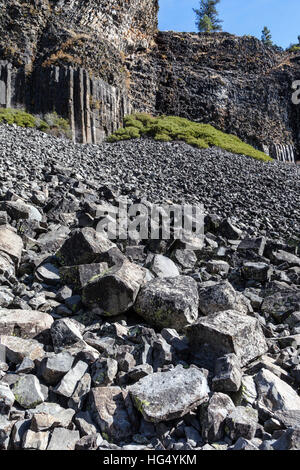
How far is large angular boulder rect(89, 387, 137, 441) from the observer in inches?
86.5

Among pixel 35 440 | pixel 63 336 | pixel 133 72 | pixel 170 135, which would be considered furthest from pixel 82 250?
pixel 133 72

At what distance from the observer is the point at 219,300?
3758mm

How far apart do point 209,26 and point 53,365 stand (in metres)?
63.3

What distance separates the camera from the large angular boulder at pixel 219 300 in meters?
3.75

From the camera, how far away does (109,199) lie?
8266mm

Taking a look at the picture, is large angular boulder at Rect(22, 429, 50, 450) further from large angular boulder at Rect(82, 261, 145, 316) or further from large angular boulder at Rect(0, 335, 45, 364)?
large angular boulder at Rect(82, 261, 145, 316)

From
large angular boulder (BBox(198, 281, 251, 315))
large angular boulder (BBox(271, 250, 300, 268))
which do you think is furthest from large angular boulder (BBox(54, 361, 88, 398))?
large angular boulder (BBox(271, 250, 300, 268))

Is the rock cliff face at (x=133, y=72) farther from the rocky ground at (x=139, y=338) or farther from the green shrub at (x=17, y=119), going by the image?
the rocky ground at (x=139, y=338)

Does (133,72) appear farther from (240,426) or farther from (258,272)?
(240,426)

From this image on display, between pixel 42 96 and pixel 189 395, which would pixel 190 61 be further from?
pixel 189 395

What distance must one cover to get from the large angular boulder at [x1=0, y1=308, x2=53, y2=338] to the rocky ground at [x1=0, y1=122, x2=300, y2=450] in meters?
0.01

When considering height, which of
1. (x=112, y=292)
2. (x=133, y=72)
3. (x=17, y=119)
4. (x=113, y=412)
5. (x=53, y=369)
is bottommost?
(x=113, y=412)

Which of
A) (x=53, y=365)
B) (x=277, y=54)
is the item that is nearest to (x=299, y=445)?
(x=53, y=365)

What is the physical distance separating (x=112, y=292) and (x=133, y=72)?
1283 inches
